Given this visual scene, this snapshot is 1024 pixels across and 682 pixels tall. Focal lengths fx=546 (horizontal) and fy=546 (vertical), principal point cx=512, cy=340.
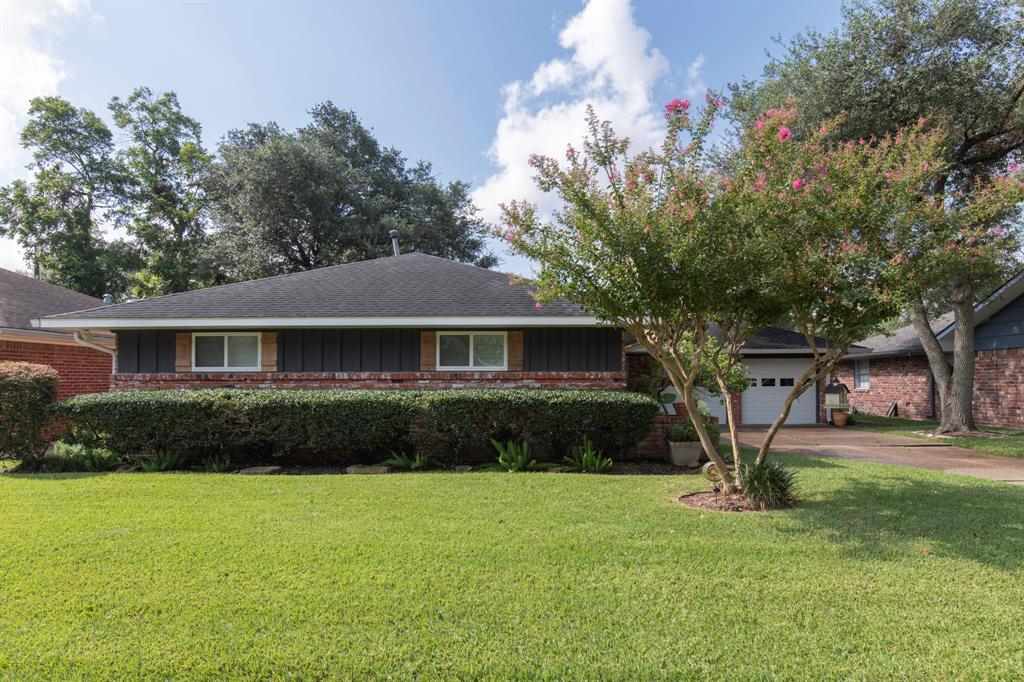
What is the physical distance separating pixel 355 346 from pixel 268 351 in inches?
67.3

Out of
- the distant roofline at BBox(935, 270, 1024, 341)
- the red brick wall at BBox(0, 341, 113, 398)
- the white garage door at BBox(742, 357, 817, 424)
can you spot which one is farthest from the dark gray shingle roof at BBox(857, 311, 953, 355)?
the red brick wall at BBox(0, 341, 113, 398)

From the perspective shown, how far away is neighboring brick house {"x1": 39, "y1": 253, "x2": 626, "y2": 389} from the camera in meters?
10.1

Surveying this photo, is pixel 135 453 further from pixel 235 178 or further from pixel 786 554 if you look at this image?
pixel 235 178

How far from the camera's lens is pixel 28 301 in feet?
43.5

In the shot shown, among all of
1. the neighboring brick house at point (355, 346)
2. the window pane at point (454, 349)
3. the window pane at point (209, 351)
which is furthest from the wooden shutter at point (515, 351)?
the window pane at point (209, 351)

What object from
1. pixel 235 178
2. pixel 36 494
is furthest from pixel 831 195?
pixel 235 178

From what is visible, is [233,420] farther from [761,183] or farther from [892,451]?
[892,451]

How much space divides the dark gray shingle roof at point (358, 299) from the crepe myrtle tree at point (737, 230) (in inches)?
150

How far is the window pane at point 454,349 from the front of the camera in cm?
1059

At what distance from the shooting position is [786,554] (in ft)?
14.6

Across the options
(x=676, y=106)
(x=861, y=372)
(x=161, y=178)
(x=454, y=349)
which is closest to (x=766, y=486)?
(x=676, y=106)

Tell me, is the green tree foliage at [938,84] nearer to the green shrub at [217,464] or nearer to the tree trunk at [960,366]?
the tree trunk at [960,366]

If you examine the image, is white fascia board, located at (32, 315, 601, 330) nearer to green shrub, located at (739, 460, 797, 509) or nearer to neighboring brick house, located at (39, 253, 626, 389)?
neighboring brick house, located at (39, 253, 626, 389)

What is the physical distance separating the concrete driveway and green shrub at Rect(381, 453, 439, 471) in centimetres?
695
